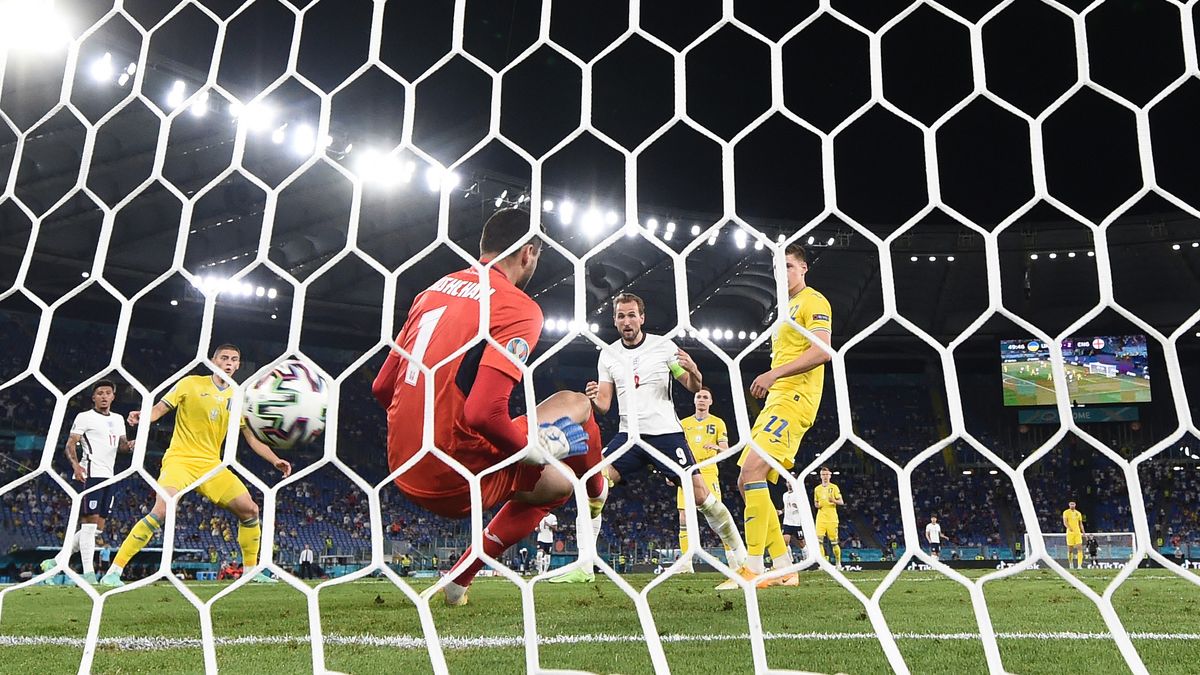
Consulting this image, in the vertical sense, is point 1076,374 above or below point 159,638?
above

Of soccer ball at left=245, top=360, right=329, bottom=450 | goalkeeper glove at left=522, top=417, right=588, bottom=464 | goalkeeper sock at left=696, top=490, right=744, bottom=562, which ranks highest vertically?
soccer ball at left=245, top=360, right=329, bottom=450

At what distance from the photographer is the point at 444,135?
607 inches

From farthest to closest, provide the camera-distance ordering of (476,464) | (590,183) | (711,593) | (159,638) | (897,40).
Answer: (590,183)
(897,40)
(711,593)
(476,464)
(159,638)

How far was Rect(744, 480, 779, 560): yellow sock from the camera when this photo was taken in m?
4.46

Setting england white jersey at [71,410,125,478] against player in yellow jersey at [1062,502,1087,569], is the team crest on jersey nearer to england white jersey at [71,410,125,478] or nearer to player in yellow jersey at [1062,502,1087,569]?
england white jersey at [71,410,125,478]

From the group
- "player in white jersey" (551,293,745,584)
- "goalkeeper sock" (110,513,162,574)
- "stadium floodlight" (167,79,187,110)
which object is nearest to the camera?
"player in white jersey" (551,293,745,584)

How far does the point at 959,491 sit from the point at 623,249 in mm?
12193

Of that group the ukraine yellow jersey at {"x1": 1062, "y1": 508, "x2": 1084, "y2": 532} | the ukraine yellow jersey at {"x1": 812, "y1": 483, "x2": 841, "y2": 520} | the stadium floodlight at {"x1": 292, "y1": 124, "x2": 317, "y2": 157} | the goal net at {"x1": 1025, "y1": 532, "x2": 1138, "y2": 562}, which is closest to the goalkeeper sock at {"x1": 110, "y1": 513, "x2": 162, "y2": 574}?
the ukraine yellow jersey at {"x1": 812, "y1": 483, "x2": 841, "y2": 520}

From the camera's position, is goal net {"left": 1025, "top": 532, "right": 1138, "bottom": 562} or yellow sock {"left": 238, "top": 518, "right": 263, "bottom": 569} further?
goal net {"left": 1025, "top": 532, "right": 1138, "bottom": 562}

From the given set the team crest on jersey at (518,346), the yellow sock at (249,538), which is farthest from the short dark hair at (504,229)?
the yellow sock at (249,538)

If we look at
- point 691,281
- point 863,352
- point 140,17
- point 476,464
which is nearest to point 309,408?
point 476,464

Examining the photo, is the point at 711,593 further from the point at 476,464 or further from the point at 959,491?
the point at 959,491

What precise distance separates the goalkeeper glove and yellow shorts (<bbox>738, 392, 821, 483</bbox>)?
63.2 inches

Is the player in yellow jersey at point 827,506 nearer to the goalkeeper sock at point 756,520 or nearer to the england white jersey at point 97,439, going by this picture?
the goalkeeper sock at point 756,520
